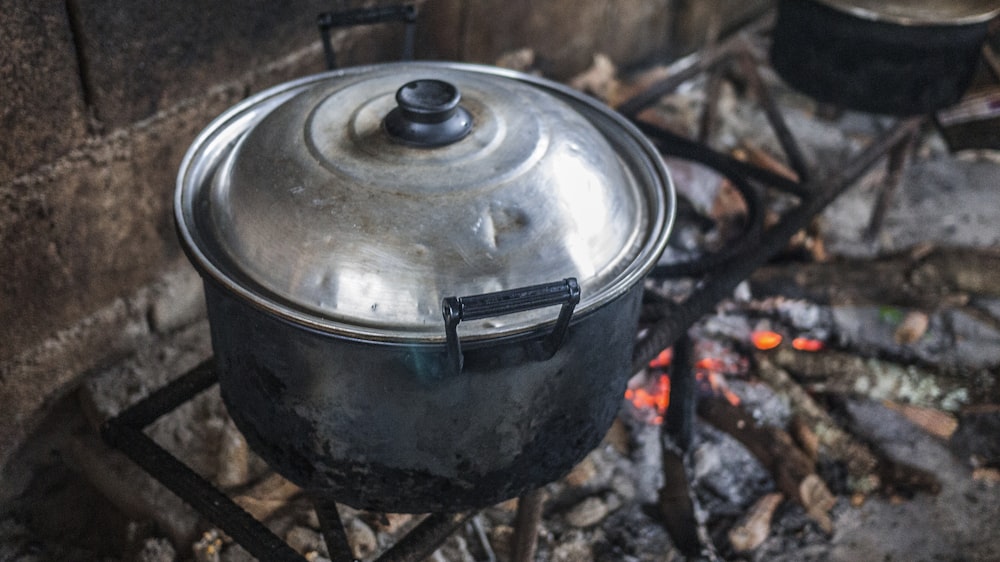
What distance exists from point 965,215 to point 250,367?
434 cm

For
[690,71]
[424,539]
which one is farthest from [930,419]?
[424,539]

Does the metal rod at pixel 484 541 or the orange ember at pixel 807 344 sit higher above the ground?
the orange ember at pixel 807 344

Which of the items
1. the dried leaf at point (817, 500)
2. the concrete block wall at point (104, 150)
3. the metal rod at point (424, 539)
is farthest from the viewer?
the dried leaf at point (817, 500)

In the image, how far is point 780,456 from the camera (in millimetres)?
3156

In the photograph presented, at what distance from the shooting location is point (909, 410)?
3557mm

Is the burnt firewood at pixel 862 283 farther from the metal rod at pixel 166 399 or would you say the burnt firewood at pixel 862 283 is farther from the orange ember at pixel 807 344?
the metal rod at pixel 166 399

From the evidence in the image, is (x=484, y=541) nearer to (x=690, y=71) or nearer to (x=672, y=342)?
(x=672, y=342)

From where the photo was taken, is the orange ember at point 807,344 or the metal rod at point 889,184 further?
the metal rod at point 889,184

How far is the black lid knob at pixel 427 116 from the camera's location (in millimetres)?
1816

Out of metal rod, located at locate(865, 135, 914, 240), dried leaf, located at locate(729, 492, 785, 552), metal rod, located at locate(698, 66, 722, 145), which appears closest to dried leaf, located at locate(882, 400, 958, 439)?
dried leaf, located at locate(729, 492, 785, 552)

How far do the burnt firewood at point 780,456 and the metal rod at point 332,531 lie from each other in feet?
5.50

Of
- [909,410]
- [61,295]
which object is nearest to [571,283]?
[61,295]

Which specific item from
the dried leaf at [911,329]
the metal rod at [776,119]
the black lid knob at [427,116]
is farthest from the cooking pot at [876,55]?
the black lid knob at [427,116]

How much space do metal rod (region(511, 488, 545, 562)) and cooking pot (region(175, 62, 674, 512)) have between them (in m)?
0.38
